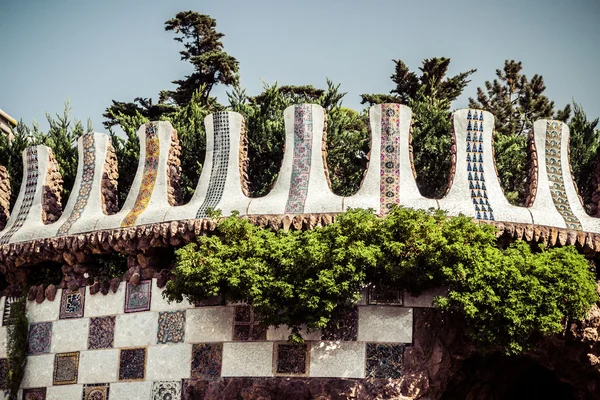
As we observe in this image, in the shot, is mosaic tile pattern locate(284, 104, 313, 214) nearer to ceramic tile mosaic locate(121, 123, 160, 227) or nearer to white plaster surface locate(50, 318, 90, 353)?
ceramic tile mosaic locate(121, 123, 160, 227)

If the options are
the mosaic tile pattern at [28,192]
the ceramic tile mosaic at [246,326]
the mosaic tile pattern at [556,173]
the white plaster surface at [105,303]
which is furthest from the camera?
the mosaic tile pattern at [28,192]

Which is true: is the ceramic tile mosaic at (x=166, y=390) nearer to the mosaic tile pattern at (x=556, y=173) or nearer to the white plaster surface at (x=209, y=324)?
the white plaster surface at (x=209, y=324)

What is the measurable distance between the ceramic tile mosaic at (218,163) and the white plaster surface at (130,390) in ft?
9.29

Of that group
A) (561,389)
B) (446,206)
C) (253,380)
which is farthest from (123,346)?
(561,389)

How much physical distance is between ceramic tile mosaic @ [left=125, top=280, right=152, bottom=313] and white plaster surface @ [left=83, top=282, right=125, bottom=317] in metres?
0.13

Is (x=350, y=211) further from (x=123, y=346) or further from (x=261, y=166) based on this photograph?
(x=261, y=166)

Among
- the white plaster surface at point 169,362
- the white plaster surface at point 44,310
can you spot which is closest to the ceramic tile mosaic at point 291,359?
the white plaster surface at point 169,362

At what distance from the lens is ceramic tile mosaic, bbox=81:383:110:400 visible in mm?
16844

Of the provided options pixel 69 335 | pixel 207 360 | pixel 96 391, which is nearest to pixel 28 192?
pixel 69 335

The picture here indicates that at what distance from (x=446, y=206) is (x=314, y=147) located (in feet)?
7.83

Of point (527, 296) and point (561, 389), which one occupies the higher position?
point (527, 296)

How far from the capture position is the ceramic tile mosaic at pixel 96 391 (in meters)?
16.8

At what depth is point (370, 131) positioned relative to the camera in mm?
17172

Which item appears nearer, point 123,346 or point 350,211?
point 350,211
